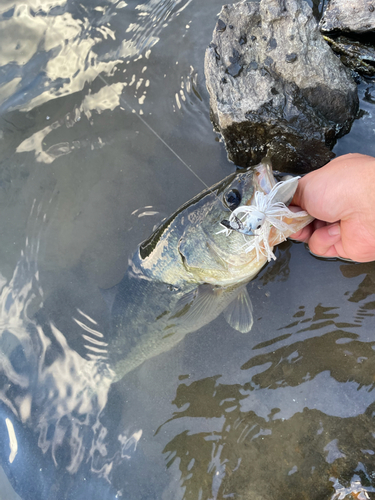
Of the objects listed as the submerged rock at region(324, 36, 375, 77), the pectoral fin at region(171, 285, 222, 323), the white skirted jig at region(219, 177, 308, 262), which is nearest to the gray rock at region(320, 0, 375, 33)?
the submerged rock at region(324, 36, 375, 77)

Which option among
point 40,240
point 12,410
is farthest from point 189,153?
point 12,410

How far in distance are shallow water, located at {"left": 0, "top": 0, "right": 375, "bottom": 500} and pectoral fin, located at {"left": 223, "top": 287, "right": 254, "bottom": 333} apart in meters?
0.17

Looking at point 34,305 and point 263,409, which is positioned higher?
point 34,305

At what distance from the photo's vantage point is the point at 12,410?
3.64 meters

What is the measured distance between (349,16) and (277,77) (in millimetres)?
1114

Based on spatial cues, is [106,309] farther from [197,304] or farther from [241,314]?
[241,314]

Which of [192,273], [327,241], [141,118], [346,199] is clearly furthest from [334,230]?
[141,118]

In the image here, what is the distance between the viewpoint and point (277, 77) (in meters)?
2.91

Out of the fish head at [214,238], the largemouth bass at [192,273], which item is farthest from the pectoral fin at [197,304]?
the fish head at [214,238]

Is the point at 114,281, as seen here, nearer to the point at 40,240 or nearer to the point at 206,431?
the point at 40,240

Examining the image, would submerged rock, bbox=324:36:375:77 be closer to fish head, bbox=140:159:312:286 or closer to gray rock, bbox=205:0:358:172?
gray rock, bbox=205:0:358:172

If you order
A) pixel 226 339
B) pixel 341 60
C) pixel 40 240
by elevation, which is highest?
pixel 341 60

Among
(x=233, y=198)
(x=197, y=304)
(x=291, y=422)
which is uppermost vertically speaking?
(x=233, y=198)

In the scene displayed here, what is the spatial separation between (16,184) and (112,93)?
1560mm
